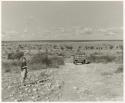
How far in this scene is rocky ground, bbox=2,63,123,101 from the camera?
7871mm

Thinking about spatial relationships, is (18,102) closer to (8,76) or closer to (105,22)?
(8,76)

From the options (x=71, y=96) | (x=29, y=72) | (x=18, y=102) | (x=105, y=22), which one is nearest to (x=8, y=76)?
(x=29, y=72)

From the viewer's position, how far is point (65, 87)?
8.59 metres

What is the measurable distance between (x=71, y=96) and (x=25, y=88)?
1.54 m

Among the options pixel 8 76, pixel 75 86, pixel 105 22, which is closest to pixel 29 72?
pixel 8 76

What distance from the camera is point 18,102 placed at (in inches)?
302

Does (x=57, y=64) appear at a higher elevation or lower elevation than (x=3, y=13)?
lower

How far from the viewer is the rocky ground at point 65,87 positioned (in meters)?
7.87

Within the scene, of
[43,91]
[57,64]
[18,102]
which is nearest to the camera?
[18,102]

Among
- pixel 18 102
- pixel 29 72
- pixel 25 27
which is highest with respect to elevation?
pixel 25 27

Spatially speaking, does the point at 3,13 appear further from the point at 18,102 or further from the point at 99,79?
the point at 99,79

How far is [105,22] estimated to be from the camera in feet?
32.4

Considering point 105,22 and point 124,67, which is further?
point 105,22

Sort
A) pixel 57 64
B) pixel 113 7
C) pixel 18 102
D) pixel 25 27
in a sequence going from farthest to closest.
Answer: pixel 57 64
pixel 25 27
pixel 113 7
pixel 18 102
